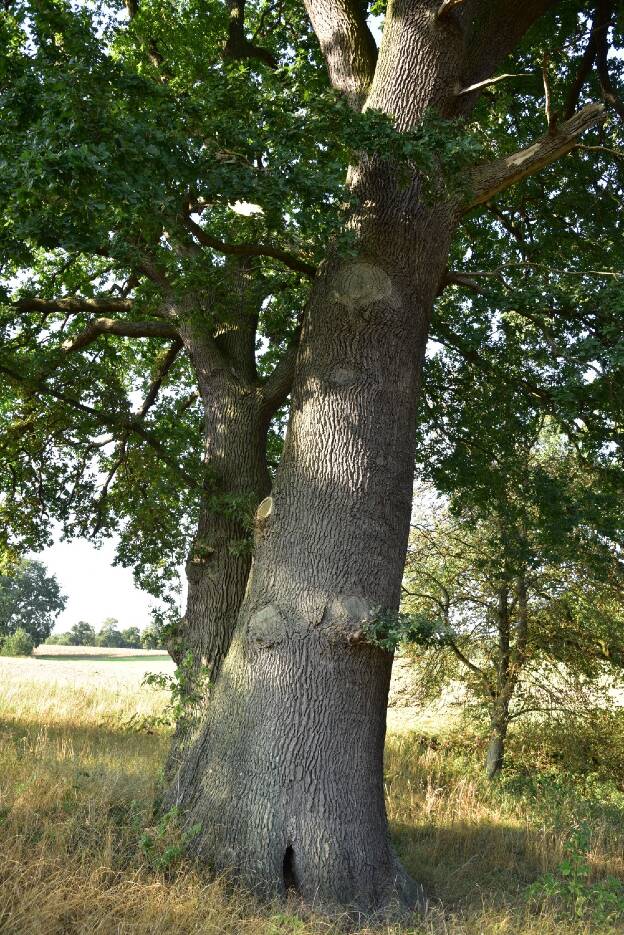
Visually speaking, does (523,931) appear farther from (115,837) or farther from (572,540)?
(572,540)

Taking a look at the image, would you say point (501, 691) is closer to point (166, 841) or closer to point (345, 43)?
point (166, 841)

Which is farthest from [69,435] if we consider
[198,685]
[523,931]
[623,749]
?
[623,749]

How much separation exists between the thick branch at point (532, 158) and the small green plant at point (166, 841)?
5439 mm

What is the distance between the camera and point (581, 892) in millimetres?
5625

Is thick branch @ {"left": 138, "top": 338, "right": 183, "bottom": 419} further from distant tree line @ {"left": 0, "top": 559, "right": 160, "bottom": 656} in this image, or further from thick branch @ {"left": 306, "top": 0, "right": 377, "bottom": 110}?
distant tree line @ {"left": 0, "top": 559, "right": 160, "bottom": 656}

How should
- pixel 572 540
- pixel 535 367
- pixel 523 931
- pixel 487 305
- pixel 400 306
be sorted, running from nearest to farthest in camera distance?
1. pixel 523 931
2. pixel 400 306
3. pixel 487 305
4. pixel 572 540
5. pixel 535 367

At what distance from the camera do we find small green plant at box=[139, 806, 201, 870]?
491 centimetres

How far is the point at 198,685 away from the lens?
663 cm

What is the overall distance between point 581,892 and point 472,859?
137 centimetres

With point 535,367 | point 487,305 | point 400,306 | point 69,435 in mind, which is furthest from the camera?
point 69,435

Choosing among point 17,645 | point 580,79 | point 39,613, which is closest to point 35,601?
point 39,613

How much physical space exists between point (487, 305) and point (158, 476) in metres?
→ 4.92


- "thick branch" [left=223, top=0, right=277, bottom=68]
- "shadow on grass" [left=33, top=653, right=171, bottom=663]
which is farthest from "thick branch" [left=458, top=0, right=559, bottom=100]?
"shadow on grass" [left=33, top=653, right=171, bottom=663]

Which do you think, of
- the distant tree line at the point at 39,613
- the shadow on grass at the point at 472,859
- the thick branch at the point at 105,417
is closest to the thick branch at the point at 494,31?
the thick branch at the point at 105,417
